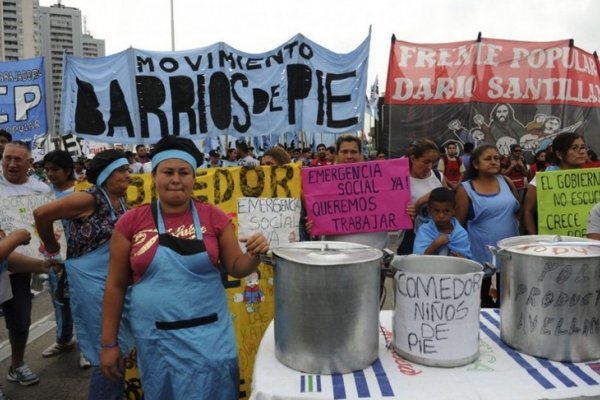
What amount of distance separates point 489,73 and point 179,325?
25.0 feet

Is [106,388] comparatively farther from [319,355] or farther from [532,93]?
[532,93]

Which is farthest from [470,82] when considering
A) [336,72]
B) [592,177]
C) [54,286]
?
[54,286]

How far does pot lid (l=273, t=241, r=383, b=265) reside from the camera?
1652mm

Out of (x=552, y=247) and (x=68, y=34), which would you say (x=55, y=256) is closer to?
(x=552, y=247)

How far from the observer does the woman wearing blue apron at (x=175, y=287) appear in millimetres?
2074

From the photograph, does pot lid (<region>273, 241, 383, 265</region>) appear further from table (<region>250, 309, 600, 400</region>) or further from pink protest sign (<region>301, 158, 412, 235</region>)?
pink protest sign (<region>301, 158, 412, 235</region>)

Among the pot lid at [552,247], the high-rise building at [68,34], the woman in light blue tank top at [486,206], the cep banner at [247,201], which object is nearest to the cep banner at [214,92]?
the woman in light blue tank top at [486,206]

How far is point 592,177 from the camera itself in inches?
133

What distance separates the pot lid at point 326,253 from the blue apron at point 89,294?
166 cm

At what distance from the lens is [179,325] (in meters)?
2.09

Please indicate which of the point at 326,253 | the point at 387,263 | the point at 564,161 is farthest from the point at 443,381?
the point at 564,161

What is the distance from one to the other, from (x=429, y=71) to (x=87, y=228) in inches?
263

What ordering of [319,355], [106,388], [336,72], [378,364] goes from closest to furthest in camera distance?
1. [319,355]
2. [378,364]
3. [106,388]
4. [336,72]

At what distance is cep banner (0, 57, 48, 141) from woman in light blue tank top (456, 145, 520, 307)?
23.0 ft
